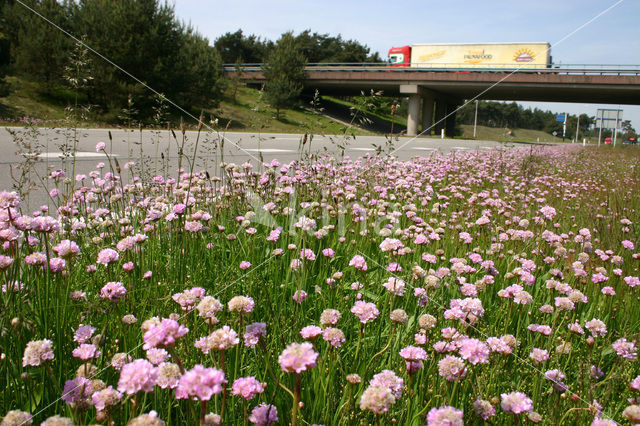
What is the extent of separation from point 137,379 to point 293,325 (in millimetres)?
855

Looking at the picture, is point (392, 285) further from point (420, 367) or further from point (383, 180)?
point (383, 180)

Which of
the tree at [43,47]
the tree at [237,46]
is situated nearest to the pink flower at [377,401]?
the tree at [43,47]

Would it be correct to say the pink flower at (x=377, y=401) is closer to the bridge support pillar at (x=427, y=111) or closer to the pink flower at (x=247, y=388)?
the pink flower at (x=247, y=388)

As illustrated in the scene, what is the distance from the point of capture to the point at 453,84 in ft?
138

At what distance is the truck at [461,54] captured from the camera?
144ft

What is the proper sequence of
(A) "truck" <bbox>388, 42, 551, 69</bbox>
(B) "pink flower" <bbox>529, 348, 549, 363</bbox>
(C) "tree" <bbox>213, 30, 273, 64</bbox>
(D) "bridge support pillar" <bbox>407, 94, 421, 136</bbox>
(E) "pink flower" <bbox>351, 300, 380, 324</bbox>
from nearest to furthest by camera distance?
(E) "pink flower" <bbox>351, 300, 380, 324</bbox>, (B) "pink flower" <bbox>529, 348, 549, 363</bbox>, (A) "truck" <bbox>388, 42, 551, 69</bbox>, (D) "bridge support pillar" <bbox>407, 94, 421, 136</bbox>, (C) "tree" <bbox>213, 30, 273, 64</bbox>

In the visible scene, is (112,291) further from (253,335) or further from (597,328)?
(597,328)

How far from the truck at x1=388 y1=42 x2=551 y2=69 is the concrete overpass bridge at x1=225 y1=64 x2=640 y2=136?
2.85 m

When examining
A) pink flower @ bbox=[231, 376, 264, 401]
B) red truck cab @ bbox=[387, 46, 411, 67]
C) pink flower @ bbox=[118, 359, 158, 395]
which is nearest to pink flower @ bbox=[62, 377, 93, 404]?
pink flower @ bbox=[118, 359, 158, 395]

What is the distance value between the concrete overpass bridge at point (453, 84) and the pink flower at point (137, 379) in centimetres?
3410

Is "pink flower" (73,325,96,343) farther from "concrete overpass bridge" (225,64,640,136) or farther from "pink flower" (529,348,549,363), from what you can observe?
"concrete overpass bridge" (225,64,640,136)

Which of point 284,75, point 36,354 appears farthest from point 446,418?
point 284,75

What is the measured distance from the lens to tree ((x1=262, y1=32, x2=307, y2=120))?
38844 millimetres

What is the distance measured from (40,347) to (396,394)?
3.02 ft
